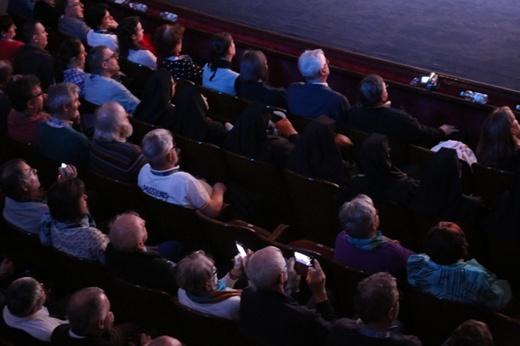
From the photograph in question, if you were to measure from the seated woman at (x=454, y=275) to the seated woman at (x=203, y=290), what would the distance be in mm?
656

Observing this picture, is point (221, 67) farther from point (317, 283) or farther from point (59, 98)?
point (317, 283)

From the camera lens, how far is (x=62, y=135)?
12.1ft

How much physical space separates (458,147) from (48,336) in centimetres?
206

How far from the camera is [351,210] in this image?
9.41ft

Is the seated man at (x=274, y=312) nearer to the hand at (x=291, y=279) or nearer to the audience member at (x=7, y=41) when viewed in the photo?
the hand at (x=291, y=279)

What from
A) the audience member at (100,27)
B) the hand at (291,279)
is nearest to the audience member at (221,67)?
the audience member at (100,27)

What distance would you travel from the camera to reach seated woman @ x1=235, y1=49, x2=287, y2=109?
430 centimetres

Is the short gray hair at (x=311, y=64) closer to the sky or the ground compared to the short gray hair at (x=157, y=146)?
closer to the sky

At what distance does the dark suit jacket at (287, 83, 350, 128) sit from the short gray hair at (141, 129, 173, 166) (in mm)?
1062

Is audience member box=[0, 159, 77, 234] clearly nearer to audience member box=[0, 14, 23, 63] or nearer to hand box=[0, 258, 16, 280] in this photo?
hand box=[0, 258, 16, 280]

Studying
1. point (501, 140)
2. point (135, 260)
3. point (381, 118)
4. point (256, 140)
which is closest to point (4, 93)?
point (256, 140)

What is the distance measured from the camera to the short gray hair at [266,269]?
8.43 feet

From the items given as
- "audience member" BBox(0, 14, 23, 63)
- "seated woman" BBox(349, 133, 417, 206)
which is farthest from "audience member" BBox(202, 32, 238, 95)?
"seated woman" BBox(349, 133, 417, 206)

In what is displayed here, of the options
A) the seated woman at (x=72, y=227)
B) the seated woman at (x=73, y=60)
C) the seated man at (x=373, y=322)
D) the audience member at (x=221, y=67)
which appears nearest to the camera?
the seated man at (x=373, y=322)
